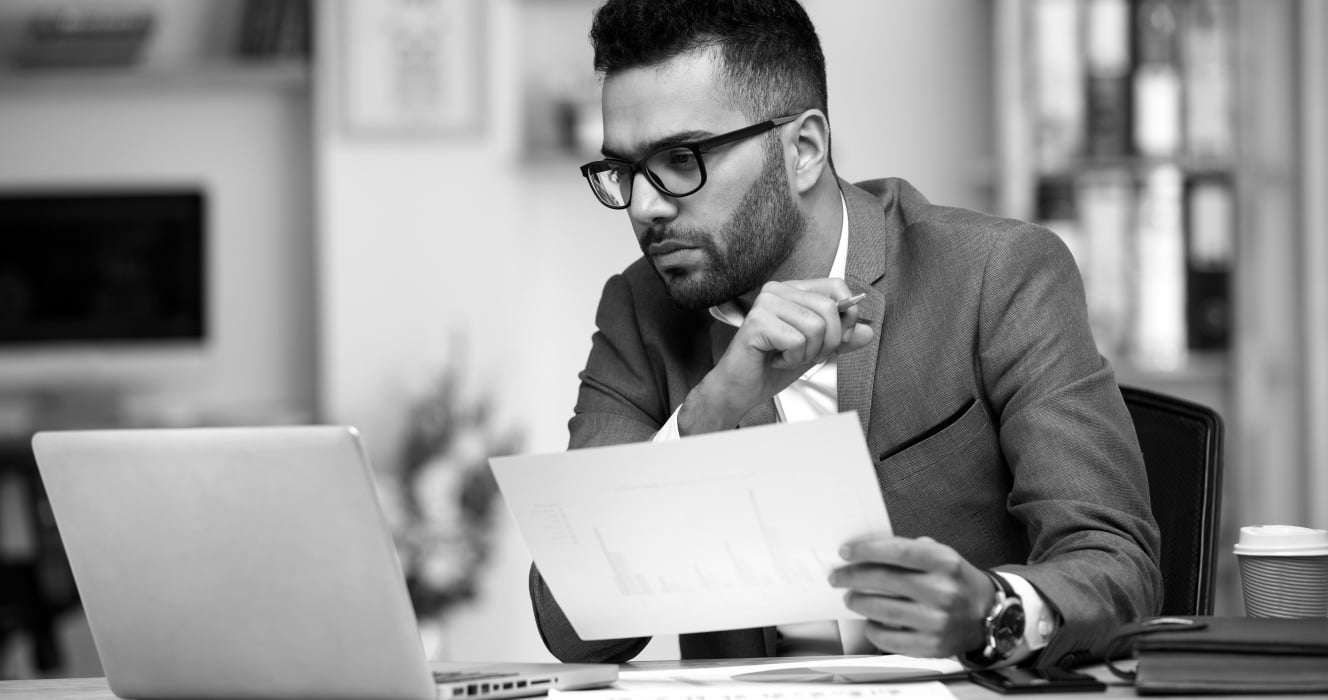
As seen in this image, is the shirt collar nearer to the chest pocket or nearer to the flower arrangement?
the chest pocket

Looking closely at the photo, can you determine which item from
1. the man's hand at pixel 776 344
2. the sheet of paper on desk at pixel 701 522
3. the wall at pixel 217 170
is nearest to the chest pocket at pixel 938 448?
the man's hand at pixel 776 344

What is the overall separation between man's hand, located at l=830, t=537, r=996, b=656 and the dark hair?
62cm

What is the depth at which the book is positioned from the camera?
0.95 meters

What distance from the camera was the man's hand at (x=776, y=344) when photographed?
1.21m

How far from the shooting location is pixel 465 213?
3779 millimetres

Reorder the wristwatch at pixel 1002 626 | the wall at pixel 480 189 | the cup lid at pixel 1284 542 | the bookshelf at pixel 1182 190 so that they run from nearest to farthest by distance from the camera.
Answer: the wristwatch at pixel 1002 626
the cup lid at pixel 1284 542
the bookshelf at pixel 1182 190
the wall at pixel 480 189

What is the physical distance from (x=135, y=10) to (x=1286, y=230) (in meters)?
3.17

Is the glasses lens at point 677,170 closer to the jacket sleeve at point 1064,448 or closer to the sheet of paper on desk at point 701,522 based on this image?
the jacket sleeve at point 1064,448

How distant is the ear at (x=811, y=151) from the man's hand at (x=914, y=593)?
61 cm

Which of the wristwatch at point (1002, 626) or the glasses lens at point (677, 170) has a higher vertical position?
the glasses lens at point (677, 170)

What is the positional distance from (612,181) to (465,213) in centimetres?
239

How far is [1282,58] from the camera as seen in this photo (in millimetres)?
3625

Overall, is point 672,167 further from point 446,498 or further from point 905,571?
point 446,498

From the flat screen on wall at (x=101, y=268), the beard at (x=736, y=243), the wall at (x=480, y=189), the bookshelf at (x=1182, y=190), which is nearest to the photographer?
the beard at (x=736, y=243)
